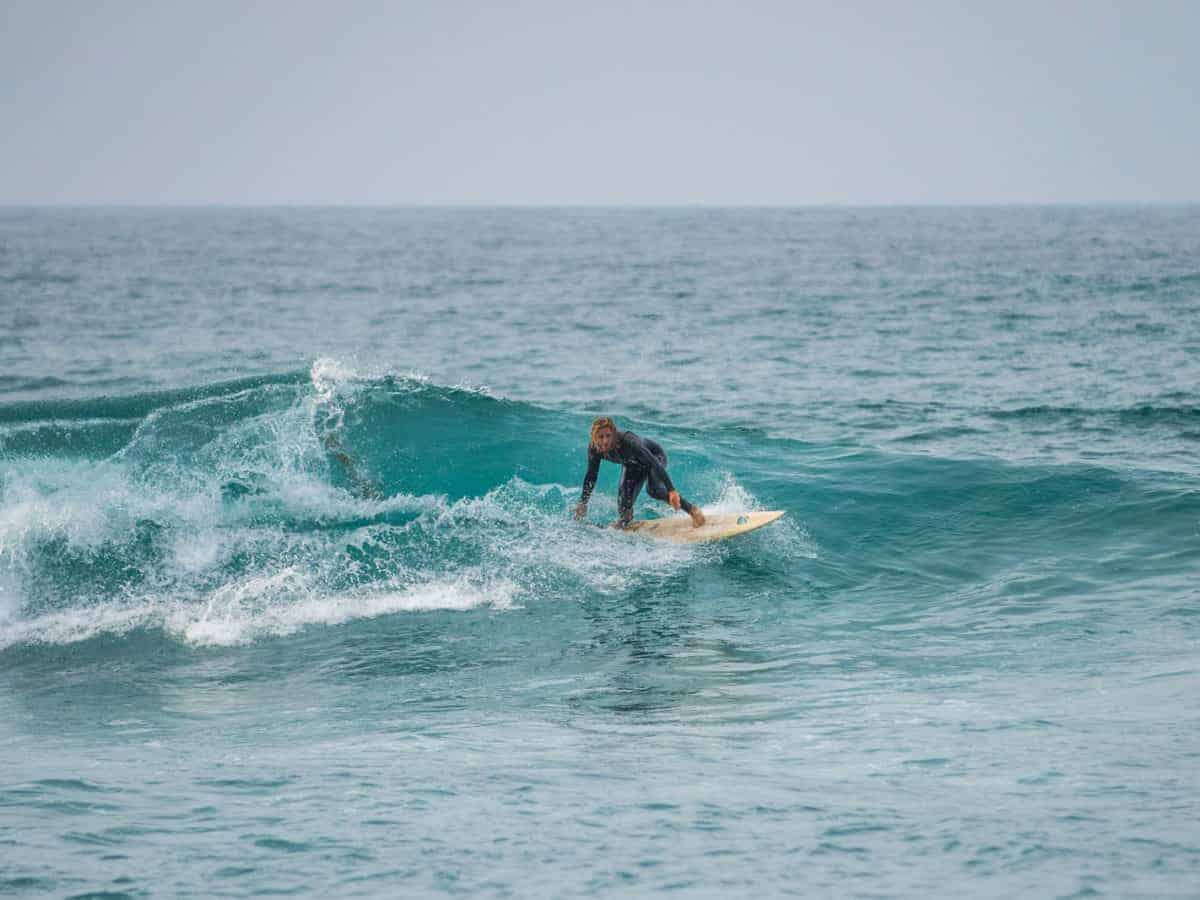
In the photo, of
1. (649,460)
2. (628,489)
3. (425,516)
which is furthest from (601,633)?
(425,516)

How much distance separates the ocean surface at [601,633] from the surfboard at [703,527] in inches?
10.6

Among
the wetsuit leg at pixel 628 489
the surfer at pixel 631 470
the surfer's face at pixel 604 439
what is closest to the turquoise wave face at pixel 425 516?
the wetsuit leg at pixel 628 489

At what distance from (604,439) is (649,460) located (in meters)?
0.83

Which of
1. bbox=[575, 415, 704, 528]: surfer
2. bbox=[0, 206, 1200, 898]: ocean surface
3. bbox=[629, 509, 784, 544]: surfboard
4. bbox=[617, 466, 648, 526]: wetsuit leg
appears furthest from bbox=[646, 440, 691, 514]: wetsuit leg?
bbox=[0, 206, 1200, 898]: ocean surface

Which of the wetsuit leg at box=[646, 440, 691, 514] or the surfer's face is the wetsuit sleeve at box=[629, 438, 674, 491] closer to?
the wetsuit leg at box=[646, 440, 691, 514]

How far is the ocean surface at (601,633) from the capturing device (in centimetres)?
697

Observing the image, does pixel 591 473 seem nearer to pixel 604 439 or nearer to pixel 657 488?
pixel 657 488

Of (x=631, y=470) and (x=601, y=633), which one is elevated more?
(x=631, y=470)

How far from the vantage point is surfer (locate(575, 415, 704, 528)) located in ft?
46.2

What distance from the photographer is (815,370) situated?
2925 centimetres

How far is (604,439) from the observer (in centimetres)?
1385

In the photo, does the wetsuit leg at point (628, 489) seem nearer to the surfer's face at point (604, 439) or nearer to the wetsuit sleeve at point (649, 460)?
the wetsuit sleeve at point (649, 460)

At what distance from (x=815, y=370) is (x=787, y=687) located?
19.8 m

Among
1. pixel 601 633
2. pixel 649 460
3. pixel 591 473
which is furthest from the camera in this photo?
pixel 591 473
